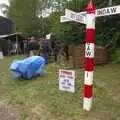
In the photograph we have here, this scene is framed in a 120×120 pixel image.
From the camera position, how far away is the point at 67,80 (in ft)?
30.0

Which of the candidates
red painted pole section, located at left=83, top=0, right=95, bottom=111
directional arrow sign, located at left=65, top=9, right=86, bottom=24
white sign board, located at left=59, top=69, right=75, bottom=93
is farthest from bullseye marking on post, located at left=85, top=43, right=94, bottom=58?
white sign board, located at left=59, top=69, right=75, bottom=93

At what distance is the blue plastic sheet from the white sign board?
425 cm

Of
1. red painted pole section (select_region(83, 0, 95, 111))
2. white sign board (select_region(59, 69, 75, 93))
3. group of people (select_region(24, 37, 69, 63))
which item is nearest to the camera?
red painted pole section (select_region(83, 0, 95, 111))

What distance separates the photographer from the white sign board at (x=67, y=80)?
8.97m

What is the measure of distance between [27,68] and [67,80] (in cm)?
468

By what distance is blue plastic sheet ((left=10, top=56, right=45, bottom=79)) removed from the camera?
13547 millimetres

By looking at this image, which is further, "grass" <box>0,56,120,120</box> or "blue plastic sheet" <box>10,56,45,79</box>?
"blue plastic sheet" <box>10,56,45,79</box>

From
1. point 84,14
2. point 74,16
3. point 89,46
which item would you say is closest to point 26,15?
point 84,14

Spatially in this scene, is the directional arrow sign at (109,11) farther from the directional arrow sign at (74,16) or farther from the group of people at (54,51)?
the group of people at (54,51)

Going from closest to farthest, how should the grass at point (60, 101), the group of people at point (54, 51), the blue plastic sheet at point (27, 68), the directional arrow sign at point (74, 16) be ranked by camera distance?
1. the grass at point (60, 101)
2. the directional arrow sign at point (74, 16)
3. the blue plastic sheet at point (27, 68)
4. the group of people at point (54, 51)

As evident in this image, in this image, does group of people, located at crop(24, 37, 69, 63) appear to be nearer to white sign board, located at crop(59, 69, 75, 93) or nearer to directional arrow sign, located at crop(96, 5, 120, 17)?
white sign board, located at crop(59, 69, 75, 93)

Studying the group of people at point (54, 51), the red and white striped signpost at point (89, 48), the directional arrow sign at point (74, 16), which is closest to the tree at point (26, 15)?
the group of people at point (54, 51)

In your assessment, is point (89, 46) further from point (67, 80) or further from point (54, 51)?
point (54, 51)

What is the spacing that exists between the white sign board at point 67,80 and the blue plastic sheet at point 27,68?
425 centimetres
